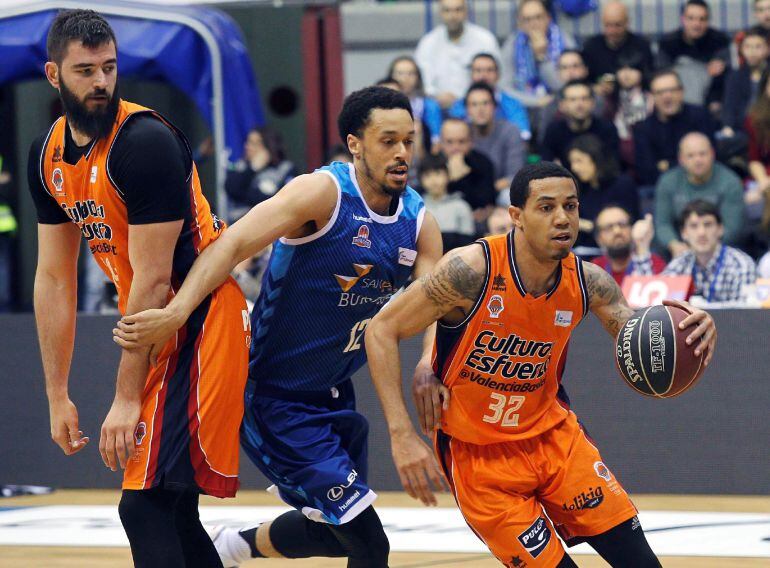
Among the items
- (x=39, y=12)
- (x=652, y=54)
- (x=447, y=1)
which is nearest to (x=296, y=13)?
(x=447, y=1)

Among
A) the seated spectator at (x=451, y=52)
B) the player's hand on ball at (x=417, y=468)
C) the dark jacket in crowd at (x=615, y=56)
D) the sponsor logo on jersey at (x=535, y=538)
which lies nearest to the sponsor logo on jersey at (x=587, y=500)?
the sponsor logo on jersey at (x=535, y=538)

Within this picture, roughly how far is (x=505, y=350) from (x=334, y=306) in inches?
24.9

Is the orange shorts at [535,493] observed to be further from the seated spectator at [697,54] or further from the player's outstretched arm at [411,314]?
the seated spectator at [697,54]

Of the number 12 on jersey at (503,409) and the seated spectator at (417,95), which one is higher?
the seated spectator at (417,95)

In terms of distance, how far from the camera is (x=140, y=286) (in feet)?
13.4

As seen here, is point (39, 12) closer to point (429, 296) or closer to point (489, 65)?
point (489, 65)

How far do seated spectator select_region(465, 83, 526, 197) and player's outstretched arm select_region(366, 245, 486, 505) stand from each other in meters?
5.68

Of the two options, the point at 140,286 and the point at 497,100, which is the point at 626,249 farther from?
the point at 140,286

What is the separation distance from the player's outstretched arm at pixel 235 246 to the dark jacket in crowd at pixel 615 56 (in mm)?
6522

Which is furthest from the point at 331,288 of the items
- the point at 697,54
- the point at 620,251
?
the point at 697,54

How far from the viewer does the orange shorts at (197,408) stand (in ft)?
13.5

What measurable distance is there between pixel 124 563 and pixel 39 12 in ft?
18.6

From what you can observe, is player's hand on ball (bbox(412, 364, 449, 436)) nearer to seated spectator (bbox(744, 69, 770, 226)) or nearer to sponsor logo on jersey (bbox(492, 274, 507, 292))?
sponsor logo on jersey (bbox(492, 274, 507, 292))

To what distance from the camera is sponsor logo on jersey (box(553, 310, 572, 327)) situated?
179 inches
